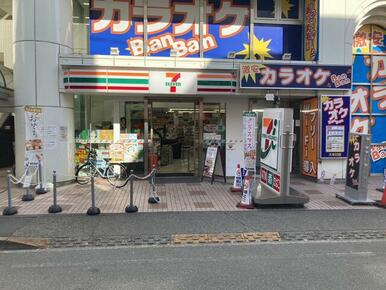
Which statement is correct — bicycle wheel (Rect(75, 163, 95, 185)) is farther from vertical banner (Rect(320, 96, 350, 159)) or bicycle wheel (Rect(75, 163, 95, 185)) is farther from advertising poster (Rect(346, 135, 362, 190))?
advertising poster (Rect(346, 135, 362, 190))

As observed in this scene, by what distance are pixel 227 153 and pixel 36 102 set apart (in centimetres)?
611

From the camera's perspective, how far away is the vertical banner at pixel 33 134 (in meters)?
9.94

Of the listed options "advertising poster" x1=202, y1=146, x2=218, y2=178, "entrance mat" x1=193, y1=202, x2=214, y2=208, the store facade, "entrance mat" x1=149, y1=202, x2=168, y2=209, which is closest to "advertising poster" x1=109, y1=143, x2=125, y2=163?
the store facade

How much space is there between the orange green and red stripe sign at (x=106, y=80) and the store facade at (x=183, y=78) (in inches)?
1.1

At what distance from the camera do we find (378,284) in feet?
14.8

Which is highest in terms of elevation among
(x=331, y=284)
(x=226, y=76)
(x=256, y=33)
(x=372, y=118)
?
(x=256, y=33)

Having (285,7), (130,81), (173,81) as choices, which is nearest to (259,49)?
(285,7)

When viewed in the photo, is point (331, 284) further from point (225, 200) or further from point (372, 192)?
point (372, 192)

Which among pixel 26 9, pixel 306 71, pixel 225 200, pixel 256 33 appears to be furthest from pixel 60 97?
pixel 306 71

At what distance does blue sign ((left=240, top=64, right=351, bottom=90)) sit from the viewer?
11141 mm

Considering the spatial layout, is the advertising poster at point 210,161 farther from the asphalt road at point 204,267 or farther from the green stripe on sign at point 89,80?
the asphalt road at point 204,267

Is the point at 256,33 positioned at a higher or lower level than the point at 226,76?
higher

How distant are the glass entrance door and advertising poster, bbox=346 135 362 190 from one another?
4.68 metres

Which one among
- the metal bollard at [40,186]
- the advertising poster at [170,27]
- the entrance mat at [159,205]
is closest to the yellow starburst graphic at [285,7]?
the advertising poster at [170,27]
